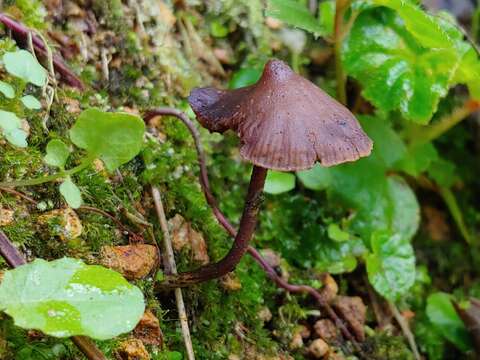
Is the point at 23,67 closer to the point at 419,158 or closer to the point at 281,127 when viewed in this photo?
the point at 281,127

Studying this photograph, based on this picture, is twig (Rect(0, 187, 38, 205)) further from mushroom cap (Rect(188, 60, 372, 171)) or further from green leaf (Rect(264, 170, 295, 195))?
green leaf (Rect(264, 170, 295, 195))

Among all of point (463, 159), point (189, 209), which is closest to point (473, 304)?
point (463, 159)

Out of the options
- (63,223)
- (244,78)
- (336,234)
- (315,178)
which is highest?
(244,78)

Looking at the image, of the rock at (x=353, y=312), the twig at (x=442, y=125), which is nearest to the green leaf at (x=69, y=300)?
the rock at (x=353, y=312)

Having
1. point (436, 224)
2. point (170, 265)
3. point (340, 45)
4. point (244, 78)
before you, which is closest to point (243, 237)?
point (170, 265)

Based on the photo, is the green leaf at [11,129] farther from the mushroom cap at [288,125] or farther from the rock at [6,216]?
the mushroom cap at [288,125]

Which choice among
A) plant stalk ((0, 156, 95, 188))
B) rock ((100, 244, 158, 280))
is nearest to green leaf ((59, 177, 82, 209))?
plant stalk ((0, 156, 95, 188))

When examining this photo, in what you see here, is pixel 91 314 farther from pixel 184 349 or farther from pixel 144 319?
pixel 184 349
